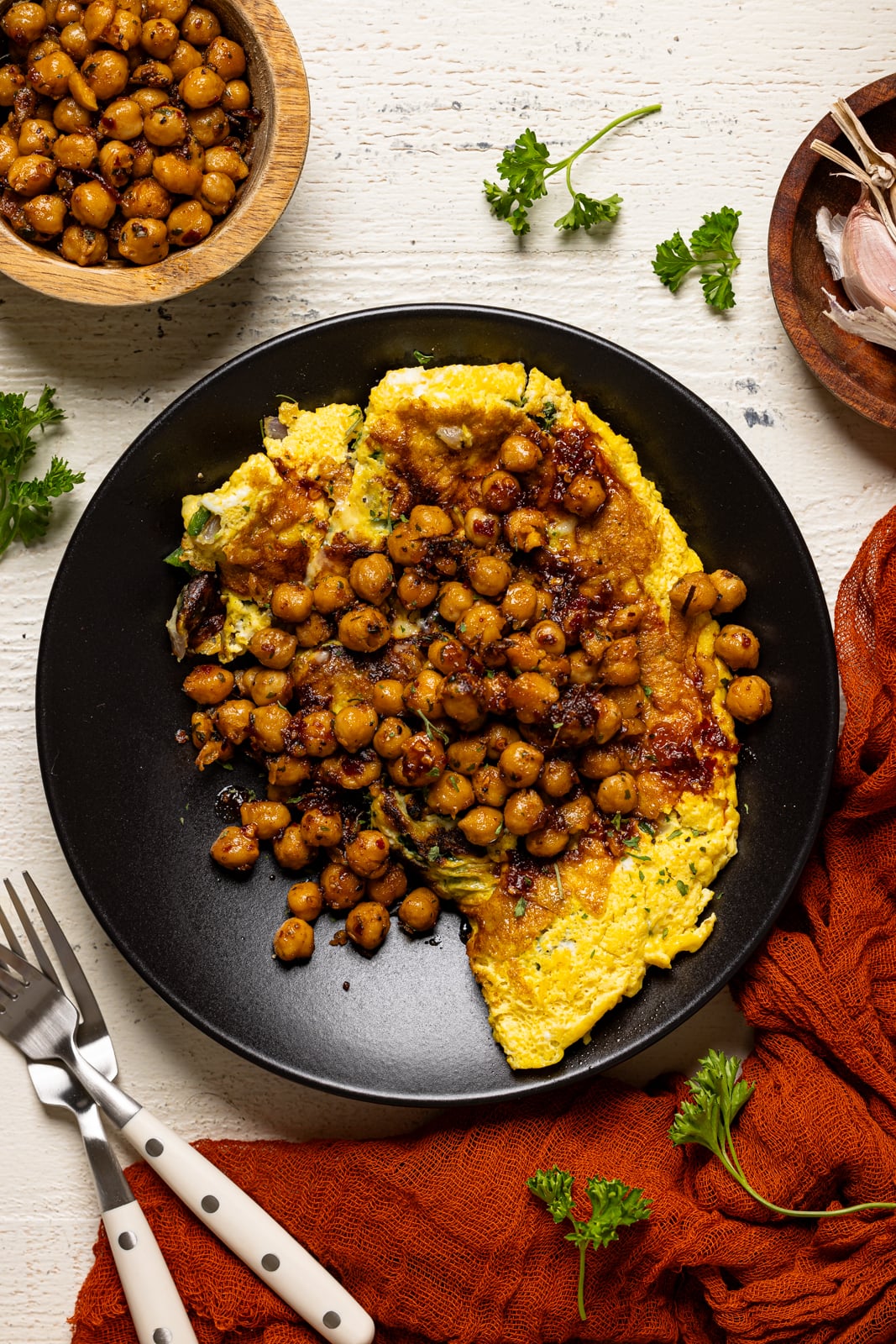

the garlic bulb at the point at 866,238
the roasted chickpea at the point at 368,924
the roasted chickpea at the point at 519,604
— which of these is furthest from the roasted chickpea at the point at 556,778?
the garlic bulb at the point at 866,238

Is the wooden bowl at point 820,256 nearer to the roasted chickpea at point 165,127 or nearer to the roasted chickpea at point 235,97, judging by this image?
Result: the roasted chickpea at point 235,97

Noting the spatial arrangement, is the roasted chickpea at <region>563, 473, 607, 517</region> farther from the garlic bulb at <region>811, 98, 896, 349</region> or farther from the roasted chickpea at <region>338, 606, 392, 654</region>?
the garlic bulb at <region>811, 98, 896, 349</region>

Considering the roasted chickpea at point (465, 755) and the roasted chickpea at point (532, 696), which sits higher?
the roasted chickpea at point (532, 696)

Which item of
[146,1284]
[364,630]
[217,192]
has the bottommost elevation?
[146,1284]

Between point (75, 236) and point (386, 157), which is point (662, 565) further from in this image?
point (75, 236)

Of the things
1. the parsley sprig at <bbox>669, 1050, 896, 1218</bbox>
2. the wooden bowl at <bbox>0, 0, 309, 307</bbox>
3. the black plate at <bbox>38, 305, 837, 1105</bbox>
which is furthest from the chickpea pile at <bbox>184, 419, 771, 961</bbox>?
the wooden bowl at <bbox>0, 0, 309, 307</bbox>

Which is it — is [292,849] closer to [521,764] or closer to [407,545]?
[521,764]

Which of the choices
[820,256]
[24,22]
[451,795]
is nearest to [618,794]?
[451,795]
